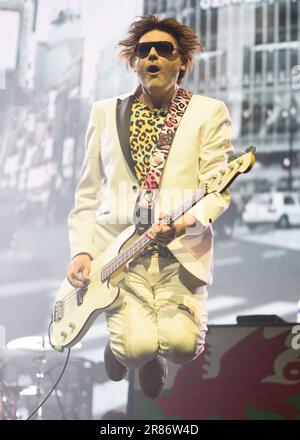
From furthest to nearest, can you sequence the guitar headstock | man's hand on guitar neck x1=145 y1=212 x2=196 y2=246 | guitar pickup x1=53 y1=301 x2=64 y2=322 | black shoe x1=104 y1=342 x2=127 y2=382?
guitar pickup x1=53 y1=301 x2=64 y2=322, black shoe x1=104 y1=342 x2=127 y2=382, man's hand on guitar neck x1=145 y1=212 x2=196 y2=246, the guitar headstock

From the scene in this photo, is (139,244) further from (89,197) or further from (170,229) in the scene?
(89,197)

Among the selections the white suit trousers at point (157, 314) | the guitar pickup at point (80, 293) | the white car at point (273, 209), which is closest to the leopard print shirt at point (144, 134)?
the white suit trousers at point (157, 314)

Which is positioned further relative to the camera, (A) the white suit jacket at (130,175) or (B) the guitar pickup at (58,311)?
(B) the guitar pickup at (58,311)

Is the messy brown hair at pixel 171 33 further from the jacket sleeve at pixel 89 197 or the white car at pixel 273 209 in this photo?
the white car at pixel 273 209

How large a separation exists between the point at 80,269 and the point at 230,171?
3.32ft

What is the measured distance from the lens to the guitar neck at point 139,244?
3625 mm

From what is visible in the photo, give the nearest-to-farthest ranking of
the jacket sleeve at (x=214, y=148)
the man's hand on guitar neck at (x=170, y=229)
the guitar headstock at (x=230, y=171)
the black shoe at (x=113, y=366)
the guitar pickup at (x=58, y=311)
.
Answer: the guitar headstock at (x=230, y=171)
the man's hand on guitar neck at (x=170, y=229)
the jacket sleeve at (x=214, y=148)
the black shoe at (x=113, y=366)
the guitar pickup at (x=58, y=311)

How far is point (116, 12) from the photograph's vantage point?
18.2 ft

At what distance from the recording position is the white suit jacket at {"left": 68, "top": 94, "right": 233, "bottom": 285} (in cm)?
377

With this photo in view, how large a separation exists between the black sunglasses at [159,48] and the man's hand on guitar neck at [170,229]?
0.93 metres

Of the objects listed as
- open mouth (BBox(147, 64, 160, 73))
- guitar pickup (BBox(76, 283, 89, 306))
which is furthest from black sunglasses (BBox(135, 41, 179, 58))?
guitar pickup (BBox(76, 283, 89, 306))

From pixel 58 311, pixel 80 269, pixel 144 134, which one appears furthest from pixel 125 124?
pixel 58 311

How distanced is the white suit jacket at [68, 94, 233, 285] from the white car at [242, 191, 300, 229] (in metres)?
1.72

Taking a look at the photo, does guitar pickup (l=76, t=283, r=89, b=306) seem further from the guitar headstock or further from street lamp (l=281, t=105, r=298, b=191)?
street lamp (l=281, t=105, r=298, b=191)
